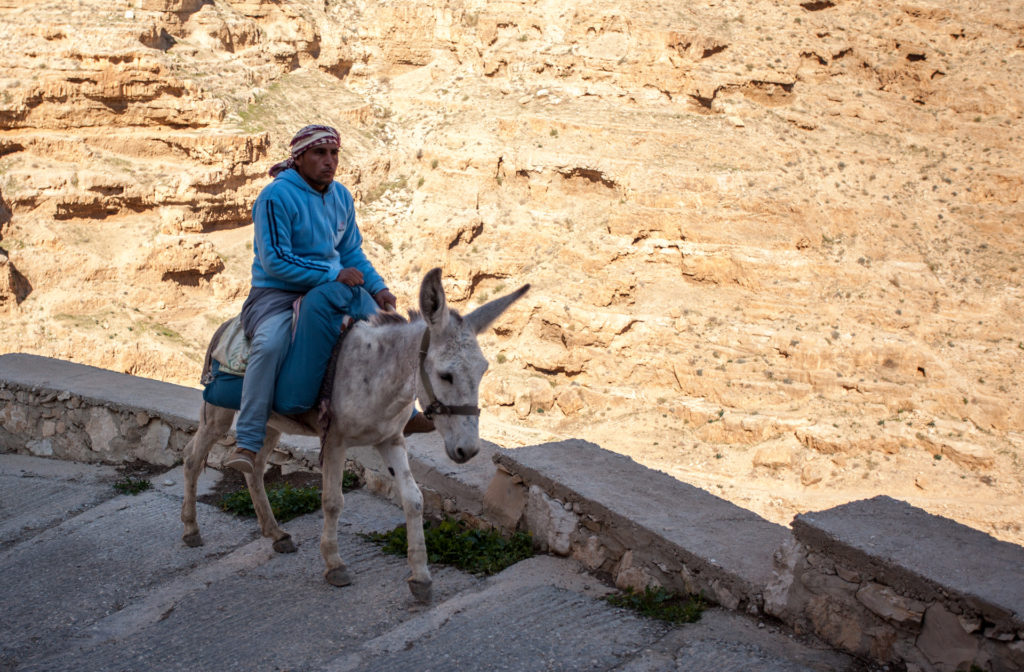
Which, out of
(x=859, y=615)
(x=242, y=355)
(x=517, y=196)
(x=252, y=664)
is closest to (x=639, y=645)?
(x=859, y=615)

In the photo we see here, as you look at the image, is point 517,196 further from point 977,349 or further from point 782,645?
point 782,645

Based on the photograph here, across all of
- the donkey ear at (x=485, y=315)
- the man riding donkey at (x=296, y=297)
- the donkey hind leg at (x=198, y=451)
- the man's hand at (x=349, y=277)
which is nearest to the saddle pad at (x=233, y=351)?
the man riding donkey at (x=296, y=297)

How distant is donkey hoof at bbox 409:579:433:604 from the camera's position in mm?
5086

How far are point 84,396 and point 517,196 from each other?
22298 mm

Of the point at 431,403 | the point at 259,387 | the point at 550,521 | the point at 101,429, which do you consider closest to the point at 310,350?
the point at 259,387

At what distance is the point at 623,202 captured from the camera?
1142 inches

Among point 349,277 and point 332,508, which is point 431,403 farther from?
point 332,508

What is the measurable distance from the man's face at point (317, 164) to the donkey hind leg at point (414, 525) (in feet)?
5.44

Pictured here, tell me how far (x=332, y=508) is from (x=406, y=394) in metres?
1.00

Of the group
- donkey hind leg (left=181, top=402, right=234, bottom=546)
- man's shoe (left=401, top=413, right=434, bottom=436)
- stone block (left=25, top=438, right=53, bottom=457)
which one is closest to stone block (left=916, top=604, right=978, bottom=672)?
man's shoe (left=401, top=413, right=434, bottom=436)

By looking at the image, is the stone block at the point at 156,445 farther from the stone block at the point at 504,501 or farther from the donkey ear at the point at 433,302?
the donkey ear at the point at 433,302

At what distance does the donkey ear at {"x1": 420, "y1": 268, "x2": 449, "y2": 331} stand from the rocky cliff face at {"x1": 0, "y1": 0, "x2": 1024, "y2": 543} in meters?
17.2

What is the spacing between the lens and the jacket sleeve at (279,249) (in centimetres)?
509

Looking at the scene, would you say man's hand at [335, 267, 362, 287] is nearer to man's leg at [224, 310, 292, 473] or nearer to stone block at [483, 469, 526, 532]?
man's leg at [224, 310, 292, 473]
